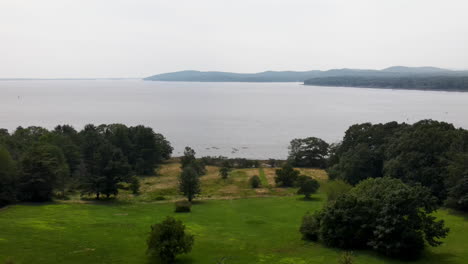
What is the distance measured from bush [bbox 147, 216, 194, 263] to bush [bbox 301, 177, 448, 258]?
10.9 m

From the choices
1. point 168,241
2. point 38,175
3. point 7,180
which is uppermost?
point 168,241

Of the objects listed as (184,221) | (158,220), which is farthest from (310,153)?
(158,220)

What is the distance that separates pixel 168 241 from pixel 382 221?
14.7 meters

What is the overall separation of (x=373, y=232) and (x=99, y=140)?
2141 inches

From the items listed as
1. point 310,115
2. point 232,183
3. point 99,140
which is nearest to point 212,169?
point 232,183

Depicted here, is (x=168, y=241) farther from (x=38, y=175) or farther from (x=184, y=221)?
(x=38, y=175)

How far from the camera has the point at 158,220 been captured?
36.8 m

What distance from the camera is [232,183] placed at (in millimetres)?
62438

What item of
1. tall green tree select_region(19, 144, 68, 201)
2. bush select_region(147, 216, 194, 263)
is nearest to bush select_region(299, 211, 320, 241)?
bush select_region(147, 216, 194, 263)

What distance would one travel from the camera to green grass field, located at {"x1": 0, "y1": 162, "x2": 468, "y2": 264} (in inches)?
1027

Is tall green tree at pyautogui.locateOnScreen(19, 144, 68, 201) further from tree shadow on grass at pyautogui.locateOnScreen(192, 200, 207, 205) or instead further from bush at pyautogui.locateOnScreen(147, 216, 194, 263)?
bush at pyautogui.locateOnScreen(147, 216, 194, 263)

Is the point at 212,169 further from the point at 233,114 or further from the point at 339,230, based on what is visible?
the point at 233,114

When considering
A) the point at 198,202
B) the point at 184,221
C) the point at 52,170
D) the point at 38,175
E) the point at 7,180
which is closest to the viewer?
the point at 184,221

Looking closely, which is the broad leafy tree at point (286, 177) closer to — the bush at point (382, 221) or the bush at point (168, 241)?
the bush at point (382, 221)
